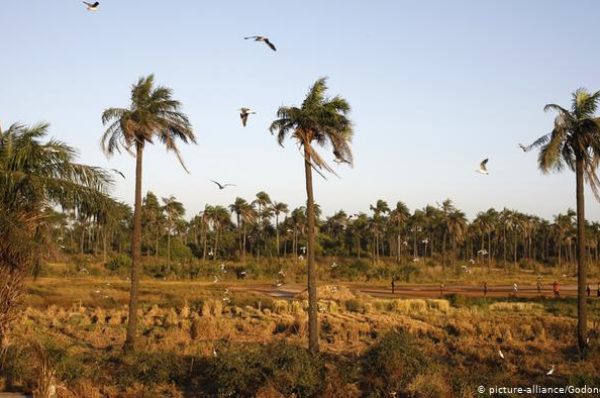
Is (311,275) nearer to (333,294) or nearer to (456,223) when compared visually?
(333,294)

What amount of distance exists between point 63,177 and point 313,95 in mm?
7915

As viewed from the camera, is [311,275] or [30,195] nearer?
[30,195]

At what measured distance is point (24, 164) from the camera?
1539cm

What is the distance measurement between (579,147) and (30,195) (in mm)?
17169

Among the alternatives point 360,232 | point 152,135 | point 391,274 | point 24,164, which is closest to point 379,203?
point 360,232

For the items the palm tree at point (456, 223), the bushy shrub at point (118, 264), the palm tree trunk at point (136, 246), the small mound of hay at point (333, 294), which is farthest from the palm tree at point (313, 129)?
the palm tree at point (456, 223)

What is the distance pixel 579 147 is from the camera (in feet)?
64.6

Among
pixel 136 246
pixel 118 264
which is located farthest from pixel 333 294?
pixel 118 264

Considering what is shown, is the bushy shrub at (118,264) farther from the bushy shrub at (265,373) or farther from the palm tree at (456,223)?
the bushy shrub at (265,373)

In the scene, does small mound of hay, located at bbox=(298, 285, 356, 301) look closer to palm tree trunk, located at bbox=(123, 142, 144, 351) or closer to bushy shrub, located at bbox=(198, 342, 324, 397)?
palm tree trunk, located at bbox=(123, 142, 144, 351)

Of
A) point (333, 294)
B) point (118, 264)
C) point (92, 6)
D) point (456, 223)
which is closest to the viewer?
point (92, 6)

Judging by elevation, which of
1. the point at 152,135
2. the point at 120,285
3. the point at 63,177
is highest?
the point at 152,135

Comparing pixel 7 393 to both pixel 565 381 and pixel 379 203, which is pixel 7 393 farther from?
pixel 379 203

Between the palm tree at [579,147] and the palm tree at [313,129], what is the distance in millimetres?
6925
